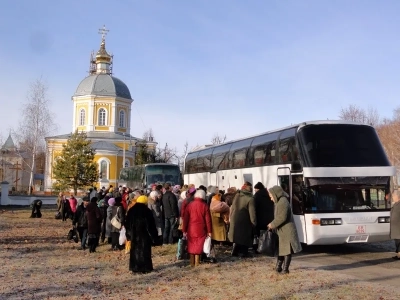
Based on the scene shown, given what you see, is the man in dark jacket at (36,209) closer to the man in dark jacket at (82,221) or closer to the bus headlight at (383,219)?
the man in dark jacket at (82,221)

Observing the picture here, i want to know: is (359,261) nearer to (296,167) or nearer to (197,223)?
(296,167)

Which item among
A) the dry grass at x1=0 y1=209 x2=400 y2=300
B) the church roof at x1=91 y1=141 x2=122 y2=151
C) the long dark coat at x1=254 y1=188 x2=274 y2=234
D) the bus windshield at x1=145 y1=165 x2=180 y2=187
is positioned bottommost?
the dry grass at x1=0 y1=209 x2=400 y2=300

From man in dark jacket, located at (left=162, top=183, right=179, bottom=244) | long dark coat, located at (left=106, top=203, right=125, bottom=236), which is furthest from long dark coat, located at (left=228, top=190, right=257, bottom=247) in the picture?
long dark coat, located at (left=106, top=203, right=125, bottom=236)

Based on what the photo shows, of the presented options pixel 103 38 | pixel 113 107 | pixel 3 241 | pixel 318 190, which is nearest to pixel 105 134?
pixel 113 107

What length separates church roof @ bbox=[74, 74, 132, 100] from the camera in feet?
241

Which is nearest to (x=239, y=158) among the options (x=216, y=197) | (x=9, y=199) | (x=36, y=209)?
(x=216, y=197)

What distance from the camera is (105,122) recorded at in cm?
7350

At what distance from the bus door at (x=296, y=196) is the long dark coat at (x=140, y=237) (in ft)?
14.4

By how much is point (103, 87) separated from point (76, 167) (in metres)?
26.5

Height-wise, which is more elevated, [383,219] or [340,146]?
[340,146]

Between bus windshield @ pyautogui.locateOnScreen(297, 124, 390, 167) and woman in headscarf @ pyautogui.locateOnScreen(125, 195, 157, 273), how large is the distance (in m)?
4.87

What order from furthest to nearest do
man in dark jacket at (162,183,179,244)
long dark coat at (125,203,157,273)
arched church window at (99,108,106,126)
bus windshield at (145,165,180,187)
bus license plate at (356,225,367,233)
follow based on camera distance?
arched church window at (99,108,106,126)
bus windshield at (145,165,180,187)
man in dark jacket at (162,183,179,244)
bus license plate at (356,225,367,233)
long dark coat at (125,203,157,273)

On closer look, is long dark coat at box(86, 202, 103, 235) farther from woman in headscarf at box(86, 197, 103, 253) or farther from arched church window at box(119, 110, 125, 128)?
arched church window at box(119, 110, 125, 128)

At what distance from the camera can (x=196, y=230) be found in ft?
39.5
